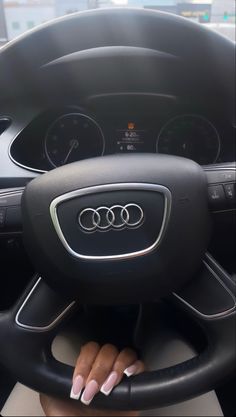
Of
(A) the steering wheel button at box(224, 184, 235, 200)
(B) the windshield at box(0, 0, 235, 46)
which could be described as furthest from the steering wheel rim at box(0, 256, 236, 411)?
(B) the windshield at box(0, 0, 235, 46)

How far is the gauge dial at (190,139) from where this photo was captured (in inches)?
44.0

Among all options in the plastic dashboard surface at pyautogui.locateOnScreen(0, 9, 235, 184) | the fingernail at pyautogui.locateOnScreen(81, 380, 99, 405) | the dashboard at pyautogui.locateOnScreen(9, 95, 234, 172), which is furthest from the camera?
the dashboard at pyautogui.locateOnScreen(9, 95, 234, 172)

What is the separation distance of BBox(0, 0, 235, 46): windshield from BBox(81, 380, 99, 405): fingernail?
0.85 metres

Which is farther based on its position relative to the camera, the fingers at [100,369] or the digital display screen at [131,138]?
the digital display screen at [131,138]

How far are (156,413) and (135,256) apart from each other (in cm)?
29

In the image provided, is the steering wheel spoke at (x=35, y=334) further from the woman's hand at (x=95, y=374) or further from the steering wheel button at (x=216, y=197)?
the steering wheel button at (x=216, y=197)

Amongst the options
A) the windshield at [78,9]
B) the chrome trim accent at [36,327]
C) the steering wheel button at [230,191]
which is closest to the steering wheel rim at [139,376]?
the chrome trim accent at [36,327]

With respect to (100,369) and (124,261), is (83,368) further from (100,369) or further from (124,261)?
(124,261)

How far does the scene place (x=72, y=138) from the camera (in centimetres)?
116

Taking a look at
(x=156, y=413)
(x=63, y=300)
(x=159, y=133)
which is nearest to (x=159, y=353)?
(x=156, y=413)

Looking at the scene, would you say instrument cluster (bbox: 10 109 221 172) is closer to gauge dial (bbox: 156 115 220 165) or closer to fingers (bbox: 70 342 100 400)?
gauge dial (bbox: 156 115 220 165)

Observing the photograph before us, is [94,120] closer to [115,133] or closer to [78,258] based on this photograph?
[115,133]

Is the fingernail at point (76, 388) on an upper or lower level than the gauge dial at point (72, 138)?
lower

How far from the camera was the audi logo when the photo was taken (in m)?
0.70
